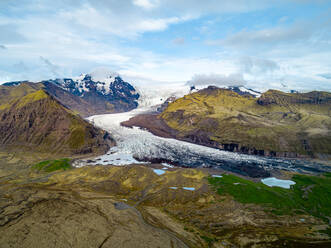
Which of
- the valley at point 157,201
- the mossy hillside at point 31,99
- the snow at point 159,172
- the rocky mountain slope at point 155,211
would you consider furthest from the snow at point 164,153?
the mossy hillside at point 31,99

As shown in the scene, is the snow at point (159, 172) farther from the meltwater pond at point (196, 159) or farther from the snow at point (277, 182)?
the snow at point (277, 182)

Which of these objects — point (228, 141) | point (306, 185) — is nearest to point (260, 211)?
point (306, 185)

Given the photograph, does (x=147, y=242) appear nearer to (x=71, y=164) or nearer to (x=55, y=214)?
(x=55, y=214)

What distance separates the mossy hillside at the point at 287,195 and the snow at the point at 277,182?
2476 millimetres

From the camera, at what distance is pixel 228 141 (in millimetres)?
168625

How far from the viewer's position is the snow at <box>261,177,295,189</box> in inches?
3546

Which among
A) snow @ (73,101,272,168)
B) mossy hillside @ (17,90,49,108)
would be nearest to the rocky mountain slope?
snow @ (73,101,272,168)

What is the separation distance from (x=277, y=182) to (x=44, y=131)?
14419 cm

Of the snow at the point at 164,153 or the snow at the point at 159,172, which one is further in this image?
the snow at the point at 164,153

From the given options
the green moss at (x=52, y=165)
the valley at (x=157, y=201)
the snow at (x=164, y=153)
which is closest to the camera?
the valley at (x=157, y=201)

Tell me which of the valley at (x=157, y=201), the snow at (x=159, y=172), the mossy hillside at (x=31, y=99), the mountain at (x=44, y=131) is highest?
the mossy hillside at (x=31, y=99)

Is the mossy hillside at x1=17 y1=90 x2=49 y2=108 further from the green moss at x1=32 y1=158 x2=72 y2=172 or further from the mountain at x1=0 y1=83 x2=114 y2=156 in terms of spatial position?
the green moss at x1=32 y1=158 x2=72 y2=172

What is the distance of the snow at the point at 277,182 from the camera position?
90062 millimetres

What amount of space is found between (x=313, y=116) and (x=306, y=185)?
144 m
